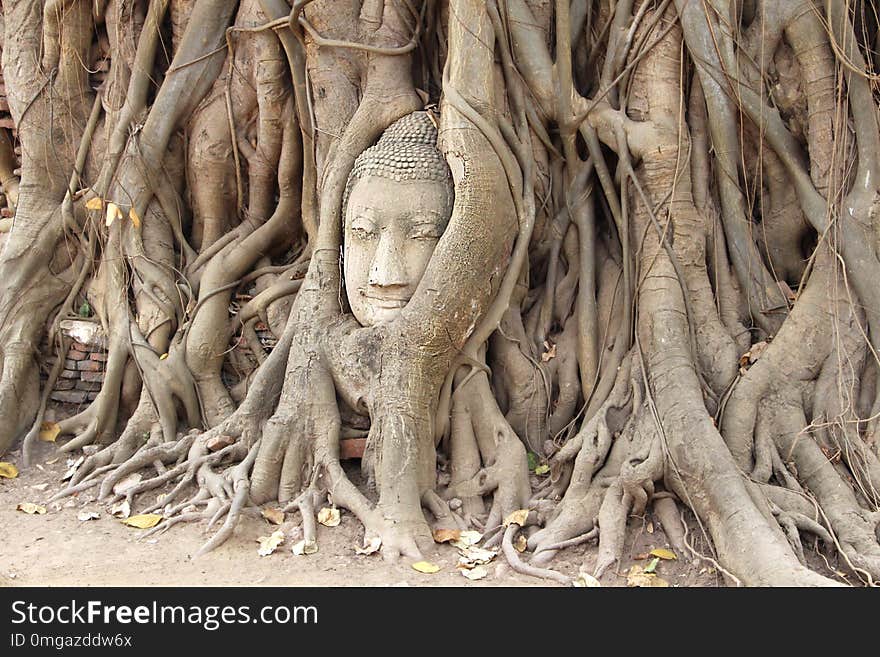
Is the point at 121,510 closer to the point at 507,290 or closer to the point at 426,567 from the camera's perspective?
the point at 426,567

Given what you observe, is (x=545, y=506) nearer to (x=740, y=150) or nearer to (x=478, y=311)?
(x=478, y=311)

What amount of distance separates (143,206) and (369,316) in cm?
164

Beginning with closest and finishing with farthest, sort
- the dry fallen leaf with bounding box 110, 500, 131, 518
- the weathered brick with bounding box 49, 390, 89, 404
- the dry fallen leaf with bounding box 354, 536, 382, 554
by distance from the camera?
the dry fallen leaf with bounding box 354, 536, 382, 554 < the dry fallen leaf with bounding box 110, 500, 131, 518 < the weathered brick with bounding box 49, 390, 89, 404

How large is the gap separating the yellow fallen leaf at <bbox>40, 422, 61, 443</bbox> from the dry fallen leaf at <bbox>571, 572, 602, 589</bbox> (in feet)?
9.42

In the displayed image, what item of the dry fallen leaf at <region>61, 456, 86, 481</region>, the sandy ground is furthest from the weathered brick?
the sandy ground

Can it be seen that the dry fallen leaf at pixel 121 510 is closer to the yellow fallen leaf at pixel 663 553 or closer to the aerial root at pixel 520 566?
the aerial root at pixel 520 566

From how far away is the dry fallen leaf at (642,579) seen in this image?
3228 millimetres

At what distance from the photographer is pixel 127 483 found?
4.09 meters

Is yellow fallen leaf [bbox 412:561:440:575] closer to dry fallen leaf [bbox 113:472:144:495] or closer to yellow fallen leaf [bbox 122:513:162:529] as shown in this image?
yellow fallen leaf [bbox 122:513:162:529]

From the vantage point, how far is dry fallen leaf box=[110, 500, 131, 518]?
152 inches

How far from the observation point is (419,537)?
11.7 ft

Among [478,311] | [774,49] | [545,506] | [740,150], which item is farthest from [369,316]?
[774,49]

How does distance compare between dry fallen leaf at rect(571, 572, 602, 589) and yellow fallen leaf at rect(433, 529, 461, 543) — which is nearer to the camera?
dry fallen leaf at rect(571, 572, 602, 589)

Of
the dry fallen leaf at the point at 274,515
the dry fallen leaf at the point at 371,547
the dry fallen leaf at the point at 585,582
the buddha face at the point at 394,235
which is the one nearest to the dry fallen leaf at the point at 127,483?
the dry fallen leaf at the point at 274,515
